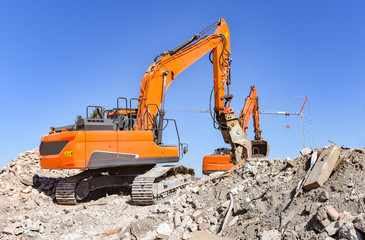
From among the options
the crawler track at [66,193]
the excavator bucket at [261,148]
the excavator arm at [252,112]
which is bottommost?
the crawler track at [66,193]

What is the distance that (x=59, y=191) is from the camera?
393 inches

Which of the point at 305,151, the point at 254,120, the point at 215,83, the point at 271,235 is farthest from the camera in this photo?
the point at 254,120

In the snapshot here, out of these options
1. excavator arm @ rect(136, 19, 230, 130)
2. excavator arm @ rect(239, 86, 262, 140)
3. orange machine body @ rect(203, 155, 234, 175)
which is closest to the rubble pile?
excavator arm @ rect(136, 19, 230, 130)

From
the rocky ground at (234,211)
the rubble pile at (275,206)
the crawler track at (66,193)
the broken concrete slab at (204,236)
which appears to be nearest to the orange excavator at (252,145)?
the rocky ground at (234,211)

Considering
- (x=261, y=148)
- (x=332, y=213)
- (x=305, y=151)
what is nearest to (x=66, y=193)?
(x=305, y=151)

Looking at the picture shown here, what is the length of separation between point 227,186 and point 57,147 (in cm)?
496

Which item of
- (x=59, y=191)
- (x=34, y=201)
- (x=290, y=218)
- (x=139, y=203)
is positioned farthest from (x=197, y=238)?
(x=34, y=201)

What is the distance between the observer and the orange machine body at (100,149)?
9133mm

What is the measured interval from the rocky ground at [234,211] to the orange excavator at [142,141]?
2.19 ft

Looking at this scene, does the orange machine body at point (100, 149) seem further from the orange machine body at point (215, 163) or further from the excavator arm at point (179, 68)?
the orange machine body at point (215, 163)

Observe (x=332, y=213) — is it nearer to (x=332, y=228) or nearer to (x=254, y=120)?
(x=332, y=228)

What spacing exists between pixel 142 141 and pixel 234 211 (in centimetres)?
440

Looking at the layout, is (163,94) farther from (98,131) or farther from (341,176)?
(341,176)

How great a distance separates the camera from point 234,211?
246 inches
